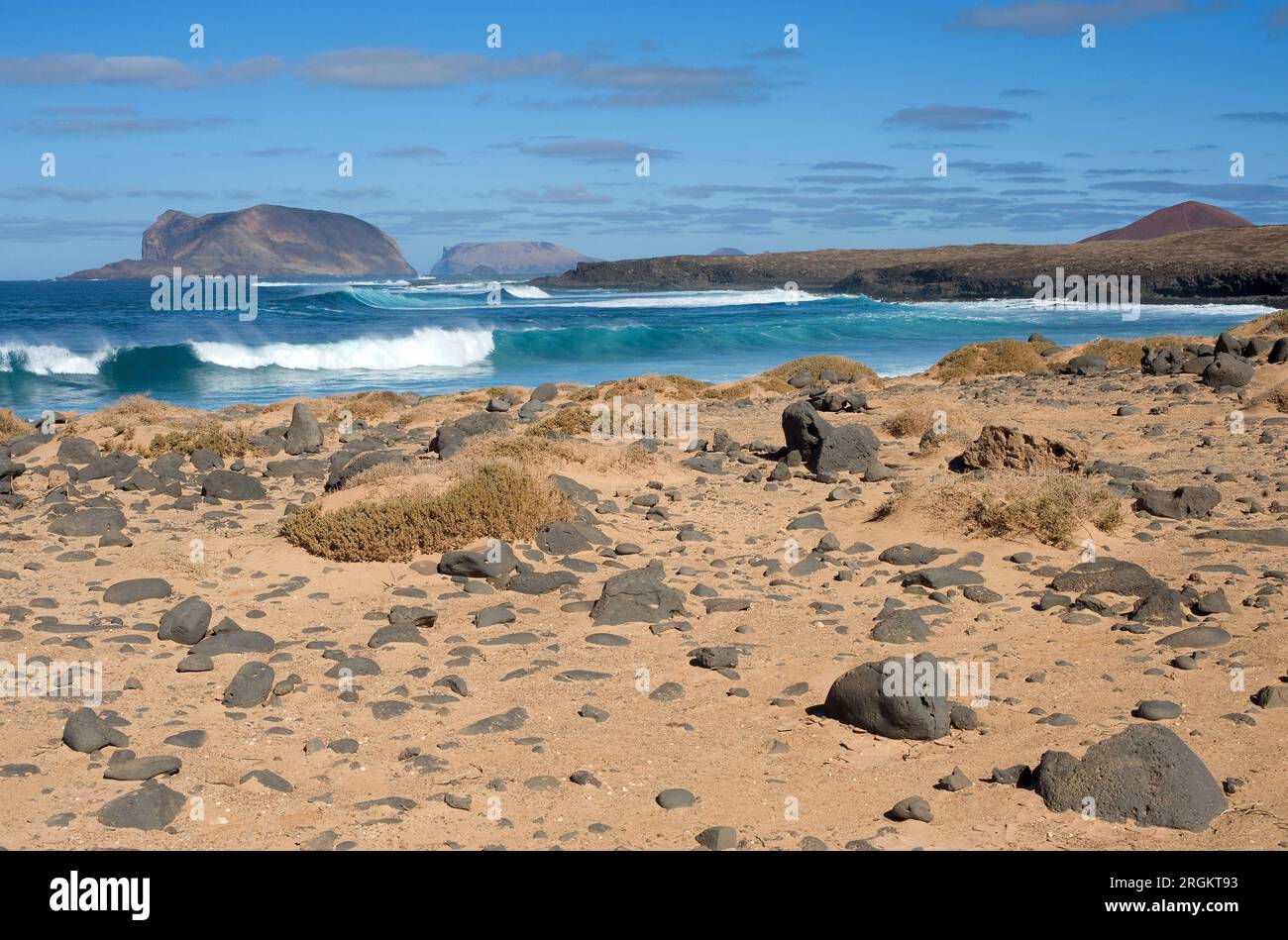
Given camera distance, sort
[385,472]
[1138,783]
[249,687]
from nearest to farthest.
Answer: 1. [1138,783]
2. [249,687]
3. [385,472]

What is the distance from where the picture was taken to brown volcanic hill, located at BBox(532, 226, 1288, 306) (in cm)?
7381

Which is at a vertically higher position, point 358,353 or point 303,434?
point 358,353

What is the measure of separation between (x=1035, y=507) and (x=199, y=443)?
11226 millimetres

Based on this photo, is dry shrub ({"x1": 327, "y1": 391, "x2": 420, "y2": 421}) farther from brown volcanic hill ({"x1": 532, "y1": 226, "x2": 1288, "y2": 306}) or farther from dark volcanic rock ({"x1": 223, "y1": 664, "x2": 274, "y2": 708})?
brown volcanic hill ({"x1": 532, "y1": 226, "x2": 1288, "y2": 306})

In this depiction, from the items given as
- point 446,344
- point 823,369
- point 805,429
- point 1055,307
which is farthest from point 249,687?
point 1055,307

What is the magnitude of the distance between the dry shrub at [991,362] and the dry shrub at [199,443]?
51.9 feet

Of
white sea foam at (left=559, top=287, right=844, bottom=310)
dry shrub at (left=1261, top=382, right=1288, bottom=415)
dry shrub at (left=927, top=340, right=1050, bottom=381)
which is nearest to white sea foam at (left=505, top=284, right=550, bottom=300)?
white sea foam at (left=559, top=287, right=844, bottom=310)

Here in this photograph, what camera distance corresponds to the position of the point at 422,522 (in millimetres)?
9781

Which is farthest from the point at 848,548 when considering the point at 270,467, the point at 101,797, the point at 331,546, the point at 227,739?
the point at 270,467

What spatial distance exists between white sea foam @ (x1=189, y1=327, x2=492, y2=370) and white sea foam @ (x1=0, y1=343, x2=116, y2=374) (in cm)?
353

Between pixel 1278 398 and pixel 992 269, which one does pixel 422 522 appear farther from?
pixel 992 269

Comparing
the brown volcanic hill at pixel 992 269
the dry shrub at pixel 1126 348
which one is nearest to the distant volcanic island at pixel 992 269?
the brown volcanic hill at pixel 992 269

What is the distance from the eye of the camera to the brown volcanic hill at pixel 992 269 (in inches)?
2906

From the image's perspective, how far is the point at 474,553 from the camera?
9.30 meters
